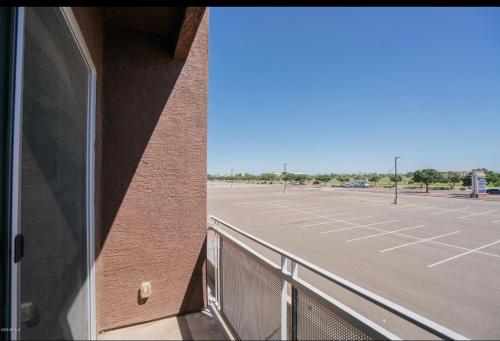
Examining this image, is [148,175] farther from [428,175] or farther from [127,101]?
[428,175]

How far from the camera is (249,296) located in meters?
2.20

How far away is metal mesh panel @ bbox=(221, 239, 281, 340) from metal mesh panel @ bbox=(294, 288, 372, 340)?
186 mm

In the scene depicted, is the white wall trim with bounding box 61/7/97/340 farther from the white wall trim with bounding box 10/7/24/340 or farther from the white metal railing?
the white metal railing

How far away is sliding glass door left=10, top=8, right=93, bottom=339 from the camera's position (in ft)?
3.71

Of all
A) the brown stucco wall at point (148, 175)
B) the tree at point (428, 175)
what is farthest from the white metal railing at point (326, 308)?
the tree at point (428, 175)

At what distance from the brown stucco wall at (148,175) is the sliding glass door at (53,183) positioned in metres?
0.48

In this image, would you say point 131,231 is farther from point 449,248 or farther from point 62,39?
point 449,248

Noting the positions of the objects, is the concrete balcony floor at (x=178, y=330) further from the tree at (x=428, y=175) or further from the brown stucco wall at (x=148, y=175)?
the tree at (x=428, y=175)

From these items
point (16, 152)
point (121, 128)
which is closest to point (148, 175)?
point (121, 128)

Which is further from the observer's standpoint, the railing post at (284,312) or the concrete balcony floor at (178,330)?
the concrete balcony floor at (178,330)

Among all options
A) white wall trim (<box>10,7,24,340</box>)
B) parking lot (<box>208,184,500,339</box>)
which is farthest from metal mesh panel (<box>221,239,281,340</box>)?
parking lot (<box>208,184,500,339</box>)

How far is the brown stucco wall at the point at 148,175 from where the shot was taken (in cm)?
261

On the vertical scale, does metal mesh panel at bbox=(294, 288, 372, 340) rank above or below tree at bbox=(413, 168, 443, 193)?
below
